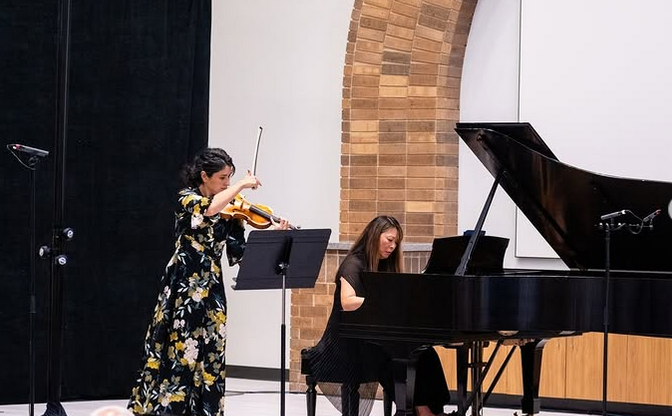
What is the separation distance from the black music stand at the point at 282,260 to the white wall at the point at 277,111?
364 cm

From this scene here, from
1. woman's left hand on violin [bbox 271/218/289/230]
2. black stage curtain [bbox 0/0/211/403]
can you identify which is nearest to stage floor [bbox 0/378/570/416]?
black stage curtain [bbox 0/0/211/403]

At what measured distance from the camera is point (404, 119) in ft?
30.6

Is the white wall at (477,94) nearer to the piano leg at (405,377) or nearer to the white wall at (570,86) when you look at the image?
the white wall at (570,86)

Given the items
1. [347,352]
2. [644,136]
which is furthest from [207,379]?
[644,136]

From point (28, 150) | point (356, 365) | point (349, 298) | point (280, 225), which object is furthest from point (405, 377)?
point (28, 150)

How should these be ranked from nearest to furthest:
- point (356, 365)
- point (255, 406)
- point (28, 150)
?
point (356, 365), point (28, 150), point (255, 406)

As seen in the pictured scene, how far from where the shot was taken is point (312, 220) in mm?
9773

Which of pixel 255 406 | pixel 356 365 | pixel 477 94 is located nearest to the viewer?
pixel 356 365

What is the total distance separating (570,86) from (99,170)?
3262 mm

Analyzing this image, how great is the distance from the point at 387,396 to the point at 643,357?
2.52m

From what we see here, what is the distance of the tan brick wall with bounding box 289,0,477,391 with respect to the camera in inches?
365

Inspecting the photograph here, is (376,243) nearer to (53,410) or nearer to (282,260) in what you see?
(282,260)

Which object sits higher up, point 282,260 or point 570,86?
point 570,86

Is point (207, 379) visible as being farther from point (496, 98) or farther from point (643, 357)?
point (496, 98)
